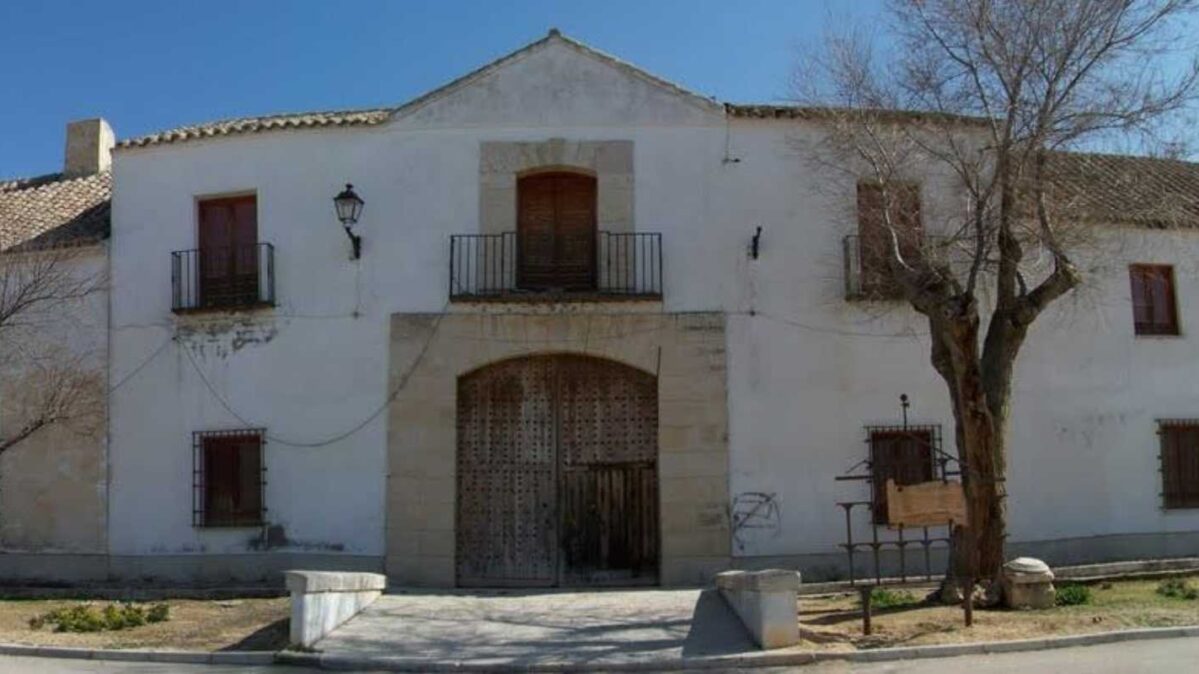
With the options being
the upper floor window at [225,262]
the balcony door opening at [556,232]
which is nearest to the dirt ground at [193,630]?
the upper floor window at [225,262]

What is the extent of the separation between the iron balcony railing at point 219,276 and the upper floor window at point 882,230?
772 centimetres

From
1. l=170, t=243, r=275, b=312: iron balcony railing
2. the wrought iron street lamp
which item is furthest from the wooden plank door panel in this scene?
l=170, t=243, r=275, b=312: iron balcony railing

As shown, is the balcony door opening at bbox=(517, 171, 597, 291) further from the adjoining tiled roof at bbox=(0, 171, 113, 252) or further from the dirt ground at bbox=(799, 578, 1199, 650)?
the adjoining tiled roof at bbox=(0, 171, 113, 252)

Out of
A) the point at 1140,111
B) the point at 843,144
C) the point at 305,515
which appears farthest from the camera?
the point at 305,515

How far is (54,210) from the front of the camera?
1828 cm

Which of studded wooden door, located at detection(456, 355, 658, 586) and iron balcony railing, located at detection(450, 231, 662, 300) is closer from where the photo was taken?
studded wooden door, located at detection(456, 355, 658, 586)

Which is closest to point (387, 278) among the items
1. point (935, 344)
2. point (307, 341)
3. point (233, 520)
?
point (307, 341)

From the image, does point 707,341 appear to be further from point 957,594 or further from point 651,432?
point 957,594

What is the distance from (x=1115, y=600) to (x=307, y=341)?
10.1 meters

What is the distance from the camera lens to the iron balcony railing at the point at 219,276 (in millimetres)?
15820

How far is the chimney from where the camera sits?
66.0 ft

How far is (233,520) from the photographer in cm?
1547

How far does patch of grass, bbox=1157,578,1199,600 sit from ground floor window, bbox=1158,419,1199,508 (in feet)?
9.24

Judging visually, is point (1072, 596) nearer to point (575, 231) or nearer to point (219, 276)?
point (575, 231)
